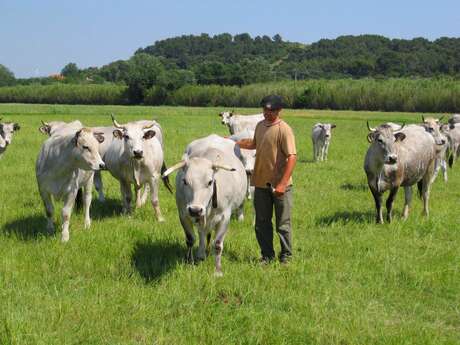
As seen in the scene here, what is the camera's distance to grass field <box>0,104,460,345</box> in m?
5.28

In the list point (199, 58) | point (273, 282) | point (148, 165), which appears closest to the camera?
point (273, 282)

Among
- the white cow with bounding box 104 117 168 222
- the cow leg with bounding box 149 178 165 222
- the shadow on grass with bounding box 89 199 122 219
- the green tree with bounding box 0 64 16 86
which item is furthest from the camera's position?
the green tree with bounding box 0 64 16 86

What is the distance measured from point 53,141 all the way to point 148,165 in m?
2.12

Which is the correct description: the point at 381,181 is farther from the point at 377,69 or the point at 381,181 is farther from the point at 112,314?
the point at 377,69

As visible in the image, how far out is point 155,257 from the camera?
299 inches

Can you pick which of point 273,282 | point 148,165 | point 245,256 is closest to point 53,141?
point 148,165

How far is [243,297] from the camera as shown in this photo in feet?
20.3

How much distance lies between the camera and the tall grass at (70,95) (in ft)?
295

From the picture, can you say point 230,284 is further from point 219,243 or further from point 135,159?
point 135,159

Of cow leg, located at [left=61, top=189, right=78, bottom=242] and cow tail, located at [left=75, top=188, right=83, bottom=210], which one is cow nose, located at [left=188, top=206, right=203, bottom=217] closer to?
cow leg, located at [left=61, top=189, right=78, bottom=242]

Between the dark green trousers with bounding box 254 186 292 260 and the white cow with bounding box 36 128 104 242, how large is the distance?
269cm

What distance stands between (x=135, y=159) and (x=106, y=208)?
1.82 metres

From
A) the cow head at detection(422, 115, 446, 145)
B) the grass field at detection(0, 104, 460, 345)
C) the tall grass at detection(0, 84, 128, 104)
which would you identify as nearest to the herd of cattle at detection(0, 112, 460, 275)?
the grass field at detection(0, 104, 460, 345)

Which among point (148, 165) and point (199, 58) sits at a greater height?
point (199, 58)
